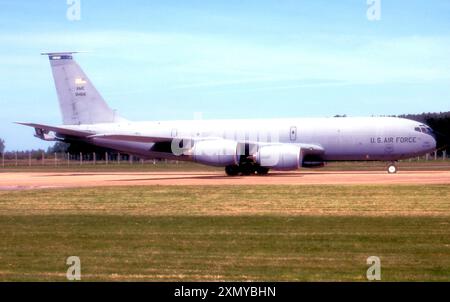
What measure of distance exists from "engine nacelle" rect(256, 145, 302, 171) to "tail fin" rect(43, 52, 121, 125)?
1272 cm

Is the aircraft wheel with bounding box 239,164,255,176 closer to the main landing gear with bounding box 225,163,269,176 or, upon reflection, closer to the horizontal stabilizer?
the main landing gear with bounding box 225,163,269,176

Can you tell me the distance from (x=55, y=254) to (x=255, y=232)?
180 inches

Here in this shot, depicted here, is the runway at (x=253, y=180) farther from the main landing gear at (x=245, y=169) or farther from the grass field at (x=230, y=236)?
the grass field at (x=230, y=236)

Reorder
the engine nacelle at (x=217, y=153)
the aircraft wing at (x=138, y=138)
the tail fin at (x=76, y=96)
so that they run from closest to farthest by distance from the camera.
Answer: the engine nacelle at (x=217, y=153), the aircraft wing at (x=138, y=138), the tail fin at (x=76, y=96)

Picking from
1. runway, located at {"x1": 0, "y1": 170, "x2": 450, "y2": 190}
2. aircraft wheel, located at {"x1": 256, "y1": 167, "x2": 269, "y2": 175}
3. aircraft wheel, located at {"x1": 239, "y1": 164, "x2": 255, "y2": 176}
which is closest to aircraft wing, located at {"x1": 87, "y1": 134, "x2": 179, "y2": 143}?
runway, located at {"x1": 0, "y1": 170, "x2": 450, "y2": 190}

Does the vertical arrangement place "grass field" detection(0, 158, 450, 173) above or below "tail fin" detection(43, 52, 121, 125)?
below

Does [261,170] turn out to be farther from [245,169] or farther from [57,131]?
[57,131]

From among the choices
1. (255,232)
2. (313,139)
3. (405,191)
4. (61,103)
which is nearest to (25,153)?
(61,103)

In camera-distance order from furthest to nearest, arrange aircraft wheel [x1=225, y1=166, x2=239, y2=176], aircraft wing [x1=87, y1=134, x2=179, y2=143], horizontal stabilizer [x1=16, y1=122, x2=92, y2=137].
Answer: horizontal stabilizer [x1=16, y1=122, x2=92, y2=137]
aircraft wing [x1=87, y1=134, x2=179, y2=143]
aircraft wheel [x1=225, y1=166, x2=239, y2=176]

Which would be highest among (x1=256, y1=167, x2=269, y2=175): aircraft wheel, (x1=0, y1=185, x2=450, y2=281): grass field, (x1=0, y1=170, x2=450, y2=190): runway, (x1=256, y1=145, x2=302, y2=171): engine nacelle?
(x1=256, y1=145, x2=302, y2=171): engine nacelle

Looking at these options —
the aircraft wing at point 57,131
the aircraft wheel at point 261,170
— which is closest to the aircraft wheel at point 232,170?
the aircraft wheel at point 261,170

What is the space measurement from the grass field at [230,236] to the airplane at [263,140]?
16.4m

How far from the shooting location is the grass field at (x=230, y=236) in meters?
12.2

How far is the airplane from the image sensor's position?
43.6 m
